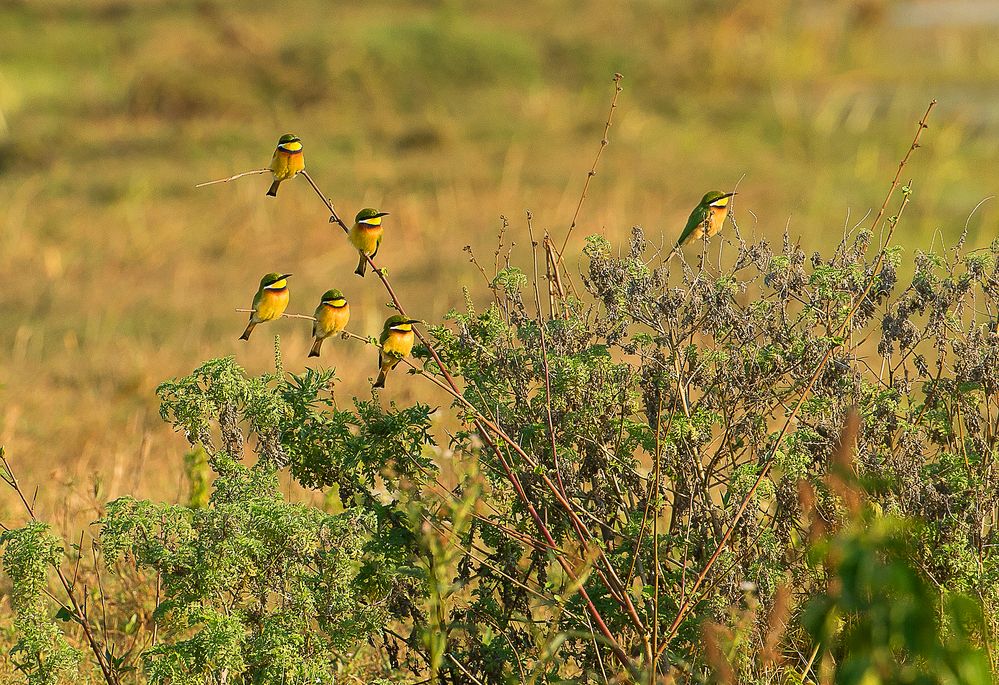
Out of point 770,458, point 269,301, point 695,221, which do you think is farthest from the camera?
point 695,221

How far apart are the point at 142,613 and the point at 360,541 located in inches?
44.7

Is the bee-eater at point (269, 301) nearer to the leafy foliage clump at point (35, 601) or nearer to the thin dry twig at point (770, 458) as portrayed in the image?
the leafy foliage clump at point (35, 601)

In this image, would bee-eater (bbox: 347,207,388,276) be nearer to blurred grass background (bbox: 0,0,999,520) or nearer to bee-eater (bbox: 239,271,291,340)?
bee-eater (bbox: 239,271,291,340)

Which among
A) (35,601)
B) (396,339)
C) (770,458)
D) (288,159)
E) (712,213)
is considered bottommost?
(35,601)

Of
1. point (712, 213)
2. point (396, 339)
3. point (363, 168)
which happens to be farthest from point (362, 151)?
point (396, 339)

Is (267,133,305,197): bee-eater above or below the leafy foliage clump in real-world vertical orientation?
above

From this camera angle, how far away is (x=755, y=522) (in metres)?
2.97

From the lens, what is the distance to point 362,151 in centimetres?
1191

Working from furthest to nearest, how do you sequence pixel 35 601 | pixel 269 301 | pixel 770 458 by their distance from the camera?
1. pixel 269 301
2. pixel 770 458
3. pixel 35 601

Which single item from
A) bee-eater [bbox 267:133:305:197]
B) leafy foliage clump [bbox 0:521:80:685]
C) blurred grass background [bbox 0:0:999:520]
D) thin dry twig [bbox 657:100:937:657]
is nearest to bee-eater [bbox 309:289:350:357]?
bee-eater [bbox 267:133:305:197]

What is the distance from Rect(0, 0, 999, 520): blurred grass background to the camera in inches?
300

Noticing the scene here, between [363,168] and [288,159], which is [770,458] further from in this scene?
[363,168]

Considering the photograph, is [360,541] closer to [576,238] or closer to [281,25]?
[576,238]

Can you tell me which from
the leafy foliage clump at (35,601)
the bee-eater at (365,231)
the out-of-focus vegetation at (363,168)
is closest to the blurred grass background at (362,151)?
the out-of-focus vegetation at (363,168)
